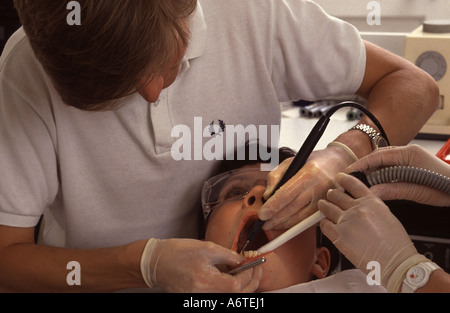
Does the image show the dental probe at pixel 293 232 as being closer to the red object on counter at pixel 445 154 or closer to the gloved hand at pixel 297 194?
the gloved hand at pixel 297 194

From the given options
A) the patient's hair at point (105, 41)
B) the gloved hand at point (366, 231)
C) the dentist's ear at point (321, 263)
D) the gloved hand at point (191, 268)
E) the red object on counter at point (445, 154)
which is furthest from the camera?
the red object on counter at point (445, 154)

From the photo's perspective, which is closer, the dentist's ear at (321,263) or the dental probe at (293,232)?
the dental probe at (293,232)

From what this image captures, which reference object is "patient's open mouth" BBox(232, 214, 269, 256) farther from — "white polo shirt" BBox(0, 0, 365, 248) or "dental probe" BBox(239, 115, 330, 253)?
"white polo shirt" BBox(0, 0, 365, 248)

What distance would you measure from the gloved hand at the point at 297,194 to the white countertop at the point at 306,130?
62 cm

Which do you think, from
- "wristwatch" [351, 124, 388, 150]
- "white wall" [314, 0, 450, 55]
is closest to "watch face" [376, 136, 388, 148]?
"wristwatch" [351, 124, 388, 150]

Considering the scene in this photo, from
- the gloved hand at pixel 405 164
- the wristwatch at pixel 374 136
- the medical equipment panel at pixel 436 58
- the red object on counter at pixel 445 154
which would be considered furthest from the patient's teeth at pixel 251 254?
the medical equipment panel at pixel 436 58

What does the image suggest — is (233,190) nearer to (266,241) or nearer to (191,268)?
(266,241)

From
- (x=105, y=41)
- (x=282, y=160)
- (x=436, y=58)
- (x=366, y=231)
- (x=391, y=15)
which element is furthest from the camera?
(x=391, y=15)

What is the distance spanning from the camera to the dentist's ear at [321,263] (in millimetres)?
1364

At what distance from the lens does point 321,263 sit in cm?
139

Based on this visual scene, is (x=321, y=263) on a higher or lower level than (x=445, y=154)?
lower

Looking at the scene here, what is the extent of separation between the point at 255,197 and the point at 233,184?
9 centimetres

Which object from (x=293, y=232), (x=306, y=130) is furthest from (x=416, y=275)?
(x=306, y=130)

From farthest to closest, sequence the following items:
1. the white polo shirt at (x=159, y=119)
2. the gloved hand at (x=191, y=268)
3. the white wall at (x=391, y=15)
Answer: the white wall at (x=391, y=15) < the white polo shirt at (x=159, y=119) < the gloved hand at (x=191, y=268)
